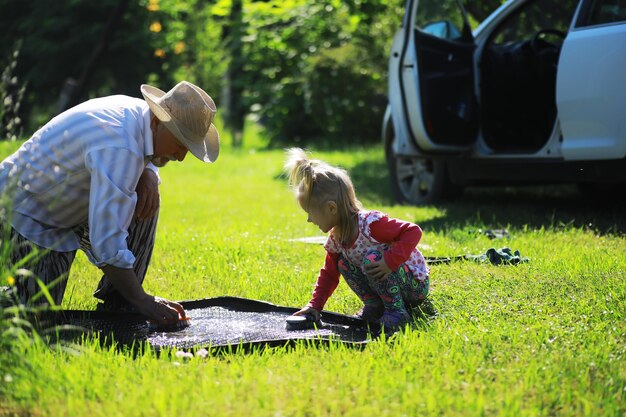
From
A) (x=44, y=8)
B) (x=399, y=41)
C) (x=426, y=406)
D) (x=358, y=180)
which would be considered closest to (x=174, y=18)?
(x=44, y=8)

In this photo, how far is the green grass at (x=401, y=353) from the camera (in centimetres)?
310

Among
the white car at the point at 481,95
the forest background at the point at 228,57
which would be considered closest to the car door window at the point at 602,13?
the white car at the point at 481,95

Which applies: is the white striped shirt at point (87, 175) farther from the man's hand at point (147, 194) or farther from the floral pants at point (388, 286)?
the floral pants at point (388, 286)

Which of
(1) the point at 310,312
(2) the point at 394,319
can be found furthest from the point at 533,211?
(1) the point at 310,312

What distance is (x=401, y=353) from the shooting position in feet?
12.1

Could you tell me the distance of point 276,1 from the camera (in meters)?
18.7

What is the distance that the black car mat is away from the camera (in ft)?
13.0

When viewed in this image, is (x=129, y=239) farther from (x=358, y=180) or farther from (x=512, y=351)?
(x=358, y=180)

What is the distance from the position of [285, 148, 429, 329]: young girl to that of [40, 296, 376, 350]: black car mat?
0.13m

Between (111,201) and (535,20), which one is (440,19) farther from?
(111,201)

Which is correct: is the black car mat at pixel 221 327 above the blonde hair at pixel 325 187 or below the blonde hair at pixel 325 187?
below

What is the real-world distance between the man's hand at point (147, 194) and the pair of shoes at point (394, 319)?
1296 mm

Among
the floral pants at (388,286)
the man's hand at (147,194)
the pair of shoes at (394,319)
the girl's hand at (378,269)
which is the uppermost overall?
the man's hand at (147,194)

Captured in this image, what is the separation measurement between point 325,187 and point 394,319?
0.73 meters
